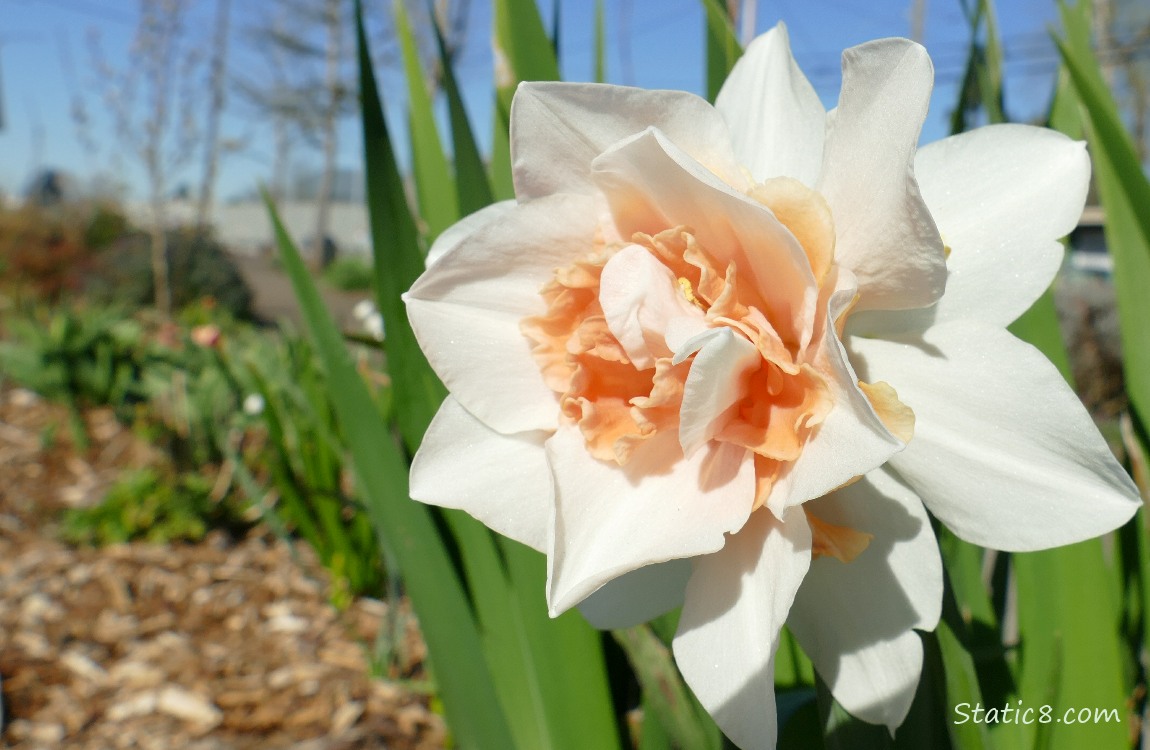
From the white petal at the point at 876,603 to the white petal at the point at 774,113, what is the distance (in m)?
0.24

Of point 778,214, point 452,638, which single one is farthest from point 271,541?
point 778,214

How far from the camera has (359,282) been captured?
16.2m

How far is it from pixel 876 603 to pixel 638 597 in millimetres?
164

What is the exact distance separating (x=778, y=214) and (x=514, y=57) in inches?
16.2

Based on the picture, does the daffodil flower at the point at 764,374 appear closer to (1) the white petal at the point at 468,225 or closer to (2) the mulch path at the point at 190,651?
(1) the white petal at the point at 468,225

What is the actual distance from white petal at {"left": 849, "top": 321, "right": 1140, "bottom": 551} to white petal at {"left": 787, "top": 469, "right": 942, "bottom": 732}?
0.03 metres

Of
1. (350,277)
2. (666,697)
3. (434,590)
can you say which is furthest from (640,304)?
(350,277)

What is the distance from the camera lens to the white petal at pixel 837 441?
391 millimetres

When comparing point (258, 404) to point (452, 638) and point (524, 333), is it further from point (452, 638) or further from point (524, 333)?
point (524, 333)

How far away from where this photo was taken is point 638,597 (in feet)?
1.81

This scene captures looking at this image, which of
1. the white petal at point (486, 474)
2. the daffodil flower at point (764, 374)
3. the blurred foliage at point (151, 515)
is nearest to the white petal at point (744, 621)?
the daffodil flower at point (764, 374)

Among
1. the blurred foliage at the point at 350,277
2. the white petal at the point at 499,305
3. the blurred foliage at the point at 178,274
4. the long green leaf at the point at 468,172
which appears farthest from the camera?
the blurred foliage at the point at 350,277

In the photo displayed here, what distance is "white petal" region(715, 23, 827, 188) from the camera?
0.56 m

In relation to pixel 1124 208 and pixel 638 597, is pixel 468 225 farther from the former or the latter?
pixel 1124 208
